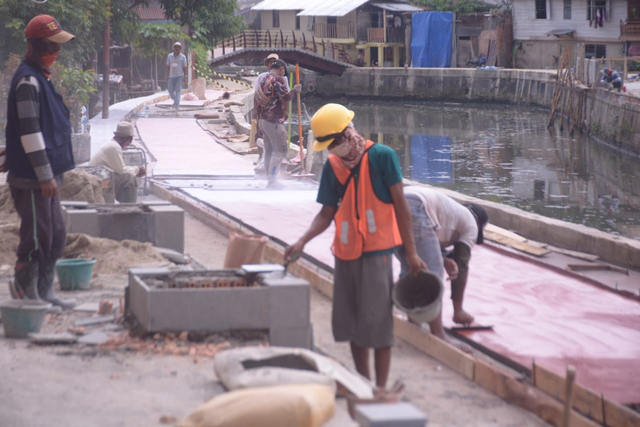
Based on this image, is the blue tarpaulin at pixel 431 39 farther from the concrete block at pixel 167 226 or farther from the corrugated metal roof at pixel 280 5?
the concrete block at pixel 167 226

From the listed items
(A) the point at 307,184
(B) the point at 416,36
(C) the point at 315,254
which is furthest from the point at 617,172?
(B) the point at 416,36

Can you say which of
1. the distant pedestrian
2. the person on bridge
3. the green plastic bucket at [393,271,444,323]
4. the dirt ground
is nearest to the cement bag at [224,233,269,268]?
the dirt ground

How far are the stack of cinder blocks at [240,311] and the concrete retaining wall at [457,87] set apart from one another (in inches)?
1022

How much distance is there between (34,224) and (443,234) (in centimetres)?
245

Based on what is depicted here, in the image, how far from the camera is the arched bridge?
1868 inches

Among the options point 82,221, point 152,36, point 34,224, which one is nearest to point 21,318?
point 34,224

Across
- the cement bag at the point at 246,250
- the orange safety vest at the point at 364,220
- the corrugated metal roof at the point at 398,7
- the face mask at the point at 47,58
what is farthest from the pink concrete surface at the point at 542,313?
the corrugated metal roof at the point at 398,7

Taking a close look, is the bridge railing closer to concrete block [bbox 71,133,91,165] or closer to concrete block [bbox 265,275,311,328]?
concrete block [bbox 71,133,91,165]

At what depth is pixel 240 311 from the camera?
15.3ft

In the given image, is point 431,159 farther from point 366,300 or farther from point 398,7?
point 398,7

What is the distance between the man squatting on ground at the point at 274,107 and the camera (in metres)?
11.3

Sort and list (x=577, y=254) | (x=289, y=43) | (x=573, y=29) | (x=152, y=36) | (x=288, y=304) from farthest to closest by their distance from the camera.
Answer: (x=289, y=43)
(x=573, y=29)
(x=152, y=36)
(x=577, y=254)
(x=288, y=304)

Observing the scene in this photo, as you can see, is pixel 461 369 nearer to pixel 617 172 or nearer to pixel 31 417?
pixel 31 417

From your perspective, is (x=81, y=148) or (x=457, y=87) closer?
(x=81, y=148)
